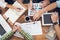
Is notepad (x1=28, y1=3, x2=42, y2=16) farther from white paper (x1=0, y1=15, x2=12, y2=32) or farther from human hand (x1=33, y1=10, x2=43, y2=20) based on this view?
white paper (x1=0, y1=15, x2=12, y2=32)

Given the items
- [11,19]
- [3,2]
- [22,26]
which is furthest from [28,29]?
[3,2]

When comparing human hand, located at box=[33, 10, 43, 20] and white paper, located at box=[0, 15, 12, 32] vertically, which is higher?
human hand, located at box=[33, 10, 43, 20]

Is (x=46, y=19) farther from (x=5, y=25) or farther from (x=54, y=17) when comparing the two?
(x=5, y=25)

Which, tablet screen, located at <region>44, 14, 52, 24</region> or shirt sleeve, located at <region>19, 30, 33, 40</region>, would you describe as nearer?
shirt sleeve, located at <region>19, 30, 33, 40</region>

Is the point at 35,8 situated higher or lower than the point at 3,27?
higher

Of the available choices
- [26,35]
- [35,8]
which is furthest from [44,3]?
[26,35]

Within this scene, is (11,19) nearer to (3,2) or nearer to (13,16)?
(13,16)

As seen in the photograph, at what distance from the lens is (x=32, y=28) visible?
2.04m

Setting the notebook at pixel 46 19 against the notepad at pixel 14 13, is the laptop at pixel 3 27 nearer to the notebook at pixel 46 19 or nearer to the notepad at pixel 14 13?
the notepad at pixel 14 13

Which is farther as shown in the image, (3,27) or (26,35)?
(3,27)

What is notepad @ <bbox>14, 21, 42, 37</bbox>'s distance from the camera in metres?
2.02

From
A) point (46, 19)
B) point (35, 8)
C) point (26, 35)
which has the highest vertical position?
point (35, 8)

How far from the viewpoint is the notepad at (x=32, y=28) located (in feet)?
6.63

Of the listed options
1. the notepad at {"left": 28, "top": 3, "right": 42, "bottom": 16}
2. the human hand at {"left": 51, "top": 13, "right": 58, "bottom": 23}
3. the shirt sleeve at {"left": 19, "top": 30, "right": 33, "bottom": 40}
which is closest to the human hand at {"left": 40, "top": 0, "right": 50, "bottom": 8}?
the notepad at {"left": 28, "top": 3, "right": 42, "bottom": 16}
